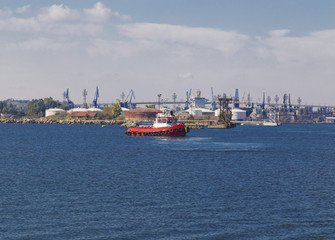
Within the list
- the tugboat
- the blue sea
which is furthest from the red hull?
the blue sea

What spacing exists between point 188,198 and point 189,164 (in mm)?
26755

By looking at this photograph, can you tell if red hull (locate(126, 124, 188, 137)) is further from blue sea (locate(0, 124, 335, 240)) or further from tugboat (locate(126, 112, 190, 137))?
blue sea (locate(0, 124, 335, 240))

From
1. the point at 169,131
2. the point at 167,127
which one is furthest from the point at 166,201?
the point at 169,131

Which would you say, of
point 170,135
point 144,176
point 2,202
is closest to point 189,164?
point 144,176

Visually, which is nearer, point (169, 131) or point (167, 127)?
point (167, 127)

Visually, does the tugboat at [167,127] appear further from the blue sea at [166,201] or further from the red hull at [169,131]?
the blue sea at [166,201]

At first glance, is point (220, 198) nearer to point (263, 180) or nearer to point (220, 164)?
point (263, 180)

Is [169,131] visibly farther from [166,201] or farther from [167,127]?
[166,201]

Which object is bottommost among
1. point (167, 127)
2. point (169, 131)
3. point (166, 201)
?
point (166, 201)

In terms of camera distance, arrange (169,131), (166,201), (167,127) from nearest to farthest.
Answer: (166,201) < (167,127) < (169,131)

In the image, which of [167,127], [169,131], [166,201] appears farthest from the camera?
[169,131]

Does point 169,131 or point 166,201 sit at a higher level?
point 169,131

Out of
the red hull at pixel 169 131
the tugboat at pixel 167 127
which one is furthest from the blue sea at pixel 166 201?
the tugboat at pixel 167 127

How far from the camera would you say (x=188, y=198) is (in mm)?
38594
